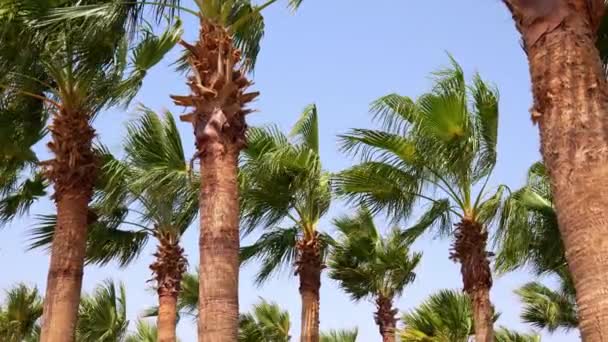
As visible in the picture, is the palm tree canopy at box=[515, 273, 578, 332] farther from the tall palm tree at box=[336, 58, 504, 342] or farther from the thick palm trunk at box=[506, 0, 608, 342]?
the thick palm trunk at box=[506, 0, 608, 342]

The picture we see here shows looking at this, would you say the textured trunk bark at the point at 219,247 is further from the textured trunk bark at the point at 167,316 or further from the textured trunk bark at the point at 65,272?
the textured trunk bark at the point at 167,316

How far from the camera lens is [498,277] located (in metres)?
13.4

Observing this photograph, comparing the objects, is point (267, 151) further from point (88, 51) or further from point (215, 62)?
point (215, 62)

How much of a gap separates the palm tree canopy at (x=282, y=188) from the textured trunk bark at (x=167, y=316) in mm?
1746

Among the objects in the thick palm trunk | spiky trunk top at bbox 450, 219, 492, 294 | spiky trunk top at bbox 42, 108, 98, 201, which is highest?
spiky trunk top at bbox 42, 108, 98, 201

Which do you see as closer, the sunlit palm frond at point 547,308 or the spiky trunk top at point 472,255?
the spiky trunk top at point 472,255

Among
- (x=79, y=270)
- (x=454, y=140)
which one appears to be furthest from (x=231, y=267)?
(x=454, y=140)

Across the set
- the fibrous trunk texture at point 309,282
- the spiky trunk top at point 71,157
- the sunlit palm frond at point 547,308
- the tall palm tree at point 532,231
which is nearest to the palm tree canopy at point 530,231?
the tall palm tree at point 532,231

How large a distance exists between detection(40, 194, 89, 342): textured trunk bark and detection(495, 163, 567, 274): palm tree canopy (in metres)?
6.90

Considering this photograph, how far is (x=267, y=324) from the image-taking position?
21203 millimetres

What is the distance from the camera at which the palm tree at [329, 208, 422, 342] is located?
57.7 ft

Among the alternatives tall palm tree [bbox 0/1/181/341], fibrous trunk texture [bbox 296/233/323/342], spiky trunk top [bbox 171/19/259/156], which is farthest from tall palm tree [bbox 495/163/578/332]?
tall palm tree [bbox 0/1/181/341]

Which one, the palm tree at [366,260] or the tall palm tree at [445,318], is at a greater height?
the palm tree at [366,260]

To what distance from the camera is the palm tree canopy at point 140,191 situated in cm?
1177
